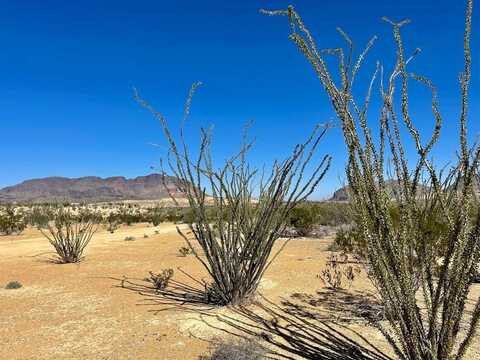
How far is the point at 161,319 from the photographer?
538 centimetres

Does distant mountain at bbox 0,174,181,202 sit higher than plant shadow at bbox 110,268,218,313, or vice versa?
distant mountain at bbox 0,174,181,202

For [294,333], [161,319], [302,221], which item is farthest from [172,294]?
[302,221]

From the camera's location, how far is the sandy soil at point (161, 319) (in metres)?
4.36

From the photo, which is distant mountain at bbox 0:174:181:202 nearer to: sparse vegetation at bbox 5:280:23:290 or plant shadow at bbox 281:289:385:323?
sparse vegetation at bbox 5:280:23:290

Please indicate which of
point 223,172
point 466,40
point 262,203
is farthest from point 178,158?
point 466,40

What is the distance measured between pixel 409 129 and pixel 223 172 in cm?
338

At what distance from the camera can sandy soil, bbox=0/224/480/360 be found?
14.3 feet

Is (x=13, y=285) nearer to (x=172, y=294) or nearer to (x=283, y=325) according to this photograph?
(x=172, y=294)

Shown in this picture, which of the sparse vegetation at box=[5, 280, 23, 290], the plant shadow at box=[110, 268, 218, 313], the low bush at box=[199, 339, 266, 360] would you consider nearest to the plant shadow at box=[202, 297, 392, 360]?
the low bush at box=[199, 339, 266, 360]

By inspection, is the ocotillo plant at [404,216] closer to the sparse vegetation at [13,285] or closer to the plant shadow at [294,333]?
the plant shadow at [294,333]

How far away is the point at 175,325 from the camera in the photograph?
16.9ft

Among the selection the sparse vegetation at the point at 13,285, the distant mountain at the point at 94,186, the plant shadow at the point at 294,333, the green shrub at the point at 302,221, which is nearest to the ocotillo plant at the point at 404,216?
the plant shadow at the point at 294,333

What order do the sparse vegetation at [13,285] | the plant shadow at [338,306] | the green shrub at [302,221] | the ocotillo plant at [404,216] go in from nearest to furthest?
the ocotillo plant at [404,216], the plant shadow at [338,306], the sparse vegetation at [13,285], the green shrub at [302,221]

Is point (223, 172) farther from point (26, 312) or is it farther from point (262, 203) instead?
point (26, 312)
